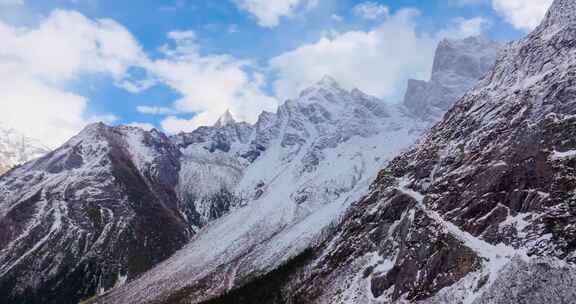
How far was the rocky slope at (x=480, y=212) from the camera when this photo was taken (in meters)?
70.3

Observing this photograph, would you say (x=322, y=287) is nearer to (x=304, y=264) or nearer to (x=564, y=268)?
(x=304, y=264)

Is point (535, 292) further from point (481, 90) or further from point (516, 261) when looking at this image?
point (481, 90)

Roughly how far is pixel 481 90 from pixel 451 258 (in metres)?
68.7

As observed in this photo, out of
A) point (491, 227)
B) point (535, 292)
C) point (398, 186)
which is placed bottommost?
point (535, 292)

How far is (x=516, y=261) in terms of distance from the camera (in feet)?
229

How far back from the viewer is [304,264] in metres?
131

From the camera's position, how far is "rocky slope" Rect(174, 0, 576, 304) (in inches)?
2768

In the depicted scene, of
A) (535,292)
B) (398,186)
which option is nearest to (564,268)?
(535,292)

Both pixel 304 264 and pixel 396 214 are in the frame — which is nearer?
pixel 396 214

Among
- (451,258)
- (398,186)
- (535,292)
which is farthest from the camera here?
Answer: (398,186)

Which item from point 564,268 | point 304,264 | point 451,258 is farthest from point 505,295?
point 304,264

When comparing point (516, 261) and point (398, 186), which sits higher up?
point (398, 186)

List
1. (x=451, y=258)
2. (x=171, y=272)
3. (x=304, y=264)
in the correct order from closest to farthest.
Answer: (x=451, y=258) → (x=304, y=264) → (x=171, y=272)

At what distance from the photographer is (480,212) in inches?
3383
